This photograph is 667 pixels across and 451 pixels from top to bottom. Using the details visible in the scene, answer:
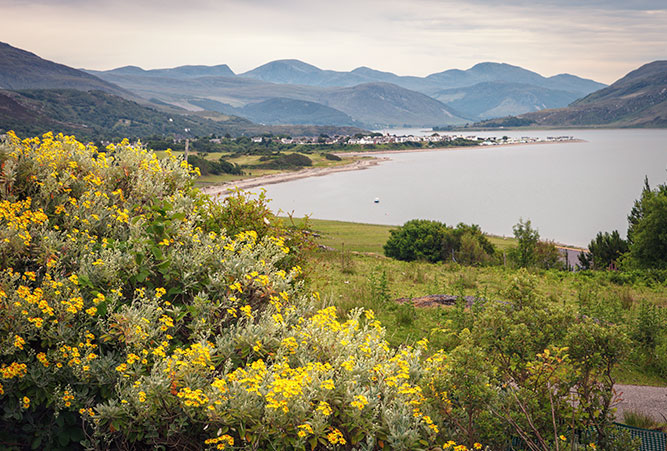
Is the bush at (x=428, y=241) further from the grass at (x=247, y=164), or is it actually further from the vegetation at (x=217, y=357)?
the grass at (x=247, y=164)

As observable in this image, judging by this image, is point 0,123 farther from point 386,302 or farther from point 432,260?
point 386,302

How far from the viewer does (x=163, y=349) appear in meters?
4.44

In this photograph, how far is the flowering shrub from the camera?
3857 millimetres

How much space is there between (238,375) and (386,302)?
7205mm

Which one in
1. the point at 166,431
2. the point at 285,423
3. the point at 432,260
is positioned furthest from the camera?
the point at 432,260

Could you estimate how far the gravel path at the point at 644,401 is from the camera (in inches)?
260

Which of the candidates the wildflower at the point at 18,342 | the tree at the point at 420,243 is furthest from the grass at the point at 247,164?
the wildflower at the point at 18,342

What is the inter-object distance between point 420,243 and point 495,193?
6325 cm

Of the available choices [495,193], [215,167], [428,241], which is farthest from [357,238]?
[215,167]

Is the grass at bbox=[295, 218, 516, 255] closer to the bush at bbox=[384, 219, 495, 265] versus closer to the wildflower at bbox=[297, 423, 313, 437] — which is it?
the bush at bbox=[384, 219, 495, 265]

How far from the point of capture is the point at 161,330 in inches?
183

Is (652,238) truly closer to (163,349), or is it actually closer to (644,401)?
(644,401)

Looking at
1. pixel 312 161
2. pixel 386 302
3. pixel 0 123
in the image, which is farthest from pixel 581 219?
pixel 0 123

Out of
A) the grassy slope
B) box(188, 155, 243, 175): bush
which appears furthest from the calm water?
the grassy slope
